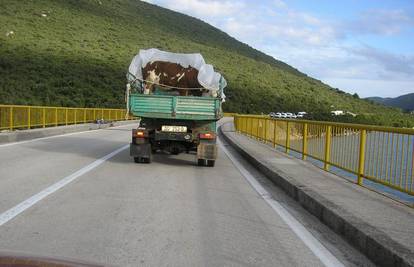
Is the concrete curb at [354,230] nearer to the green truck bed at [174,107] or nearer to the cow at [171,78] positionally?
the green truck bed at [174,107]

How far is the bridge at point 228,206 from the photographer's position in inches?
234

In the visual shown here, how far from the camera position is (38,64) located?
58.0 meters

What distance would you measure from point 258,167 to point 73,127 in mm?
17912

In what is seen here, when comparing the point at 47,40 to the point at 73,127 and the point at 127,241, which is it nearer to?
the point at 73,127

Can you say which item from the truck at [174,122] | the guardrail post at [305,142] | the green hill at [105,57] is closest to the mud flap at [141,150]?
the truck at [174,122]

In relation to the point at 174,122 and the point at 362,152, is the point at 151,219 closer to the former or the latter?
the point at 362,152

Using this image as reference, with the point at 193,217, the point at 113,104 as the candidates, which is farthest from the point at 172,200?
the point at 113,104

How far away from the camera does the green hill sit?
53.6 m

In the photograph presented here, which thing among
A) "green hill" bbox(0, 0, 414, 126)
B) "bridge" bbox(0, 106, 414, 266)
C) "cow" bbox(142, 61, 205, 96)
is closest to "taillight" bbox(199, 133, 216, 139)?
"bridge" bbox(0, 106, 414, 266)

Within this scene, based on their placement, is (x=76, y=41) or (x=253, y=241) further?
(x=76, y=41)

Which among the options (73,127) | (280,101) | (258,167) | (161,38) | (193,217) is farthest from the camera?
(161,38)

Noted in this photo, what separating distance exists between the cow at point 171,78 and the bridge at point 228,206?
1.98 m

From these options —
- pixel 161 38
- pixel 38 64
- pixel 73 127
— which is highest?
pixel 161 38

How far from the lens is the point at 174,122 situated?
46.2ft
